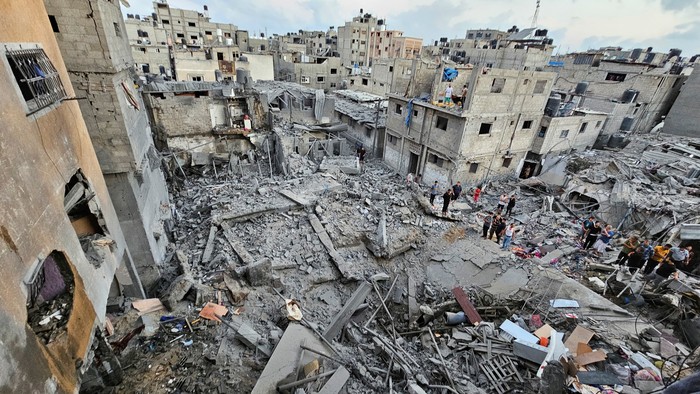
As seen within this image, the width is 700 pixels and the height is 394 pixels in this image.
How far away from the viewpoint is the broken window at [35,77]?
4074 mm

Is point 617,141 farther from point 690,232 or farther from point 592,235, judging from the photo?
point 592,235

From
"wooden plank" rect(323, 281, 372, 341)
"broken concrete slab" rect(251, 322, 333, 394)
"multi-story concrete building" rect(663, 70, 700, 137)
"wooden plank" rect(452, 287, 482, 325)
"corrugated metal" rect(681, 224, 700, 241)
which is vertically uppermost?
"multi-story concrete building" rect(663, 70, 700, 137)

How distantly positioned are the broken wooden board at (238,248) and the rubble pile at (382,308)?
70mm

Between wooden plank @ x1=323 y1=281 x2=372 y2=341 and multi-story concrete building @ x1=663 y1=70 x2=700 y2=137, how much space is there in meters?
33.2

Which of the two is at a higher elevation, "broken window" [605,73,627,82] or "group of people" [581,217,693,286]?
"broken window" [605,73,627,82]

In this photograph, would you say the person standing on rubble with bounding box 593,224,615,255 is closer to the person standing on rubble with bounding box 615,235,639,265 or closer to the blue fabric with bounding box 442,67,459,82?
the person standing on rubble with bounding box 615,235,639,265

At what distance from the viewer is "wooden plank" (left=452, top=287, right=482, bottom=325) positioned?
872cm

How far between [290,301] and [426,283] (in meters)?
5.15

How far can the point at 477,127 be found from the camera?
1806 cm

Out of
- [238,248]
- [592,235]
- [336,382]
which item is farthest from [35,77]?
[592,235]

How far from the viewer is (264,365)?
6.64m

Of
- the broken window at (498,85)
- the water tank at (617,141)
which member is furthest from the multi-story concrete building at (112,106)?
the water tank at (617,141)

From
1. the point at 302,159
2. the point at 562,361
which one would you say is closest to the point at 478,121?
the point at 302,159

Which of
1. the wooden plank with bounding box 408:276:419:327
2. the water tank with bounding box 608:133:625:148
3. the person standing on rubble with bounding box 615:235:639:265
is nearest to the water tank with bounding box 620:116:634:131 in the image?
the water tank with bounding box 608:133:625:148
